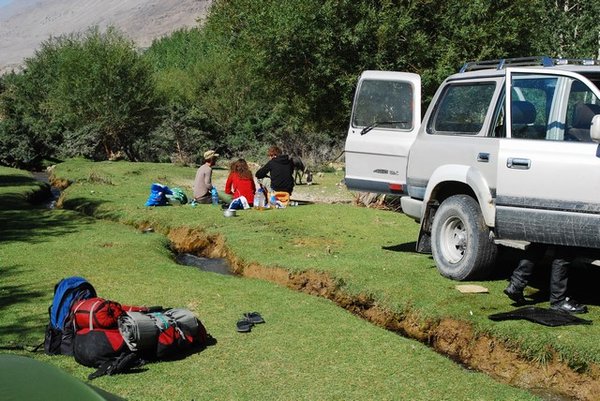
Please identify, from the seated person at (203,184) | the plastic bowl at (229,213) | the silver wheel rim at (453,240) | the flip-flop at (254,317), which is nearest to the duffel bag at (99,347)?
the flip-flop at (254,317)

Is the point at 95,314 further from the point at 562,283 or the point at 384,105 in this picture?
the point at 384,105

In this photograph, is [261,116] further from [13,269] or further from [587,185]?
[587,185]

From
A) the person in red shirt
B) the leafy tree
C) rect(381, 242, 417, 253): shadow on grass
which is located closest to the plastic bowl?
the person in red shirt

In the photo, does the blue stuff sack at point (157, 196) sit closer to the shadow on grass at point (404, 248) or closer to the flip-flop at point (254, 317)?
the shadow on grass at point (404, 248)

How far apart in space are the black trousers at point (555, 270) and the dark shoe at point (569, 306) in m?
0.04

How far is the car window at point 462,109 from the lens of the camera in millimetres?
9203

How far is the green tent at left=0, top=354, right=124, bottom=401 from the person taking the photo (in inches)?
127

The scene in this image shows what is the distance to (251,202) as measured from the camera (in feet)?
57.8

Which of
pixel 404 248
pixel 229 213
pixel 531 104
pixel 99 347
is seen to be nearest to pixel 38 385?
pixel 99 347

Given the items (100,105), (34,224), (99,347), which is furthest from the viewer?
(100,105)

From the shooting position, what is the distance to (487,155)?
28.5 feet

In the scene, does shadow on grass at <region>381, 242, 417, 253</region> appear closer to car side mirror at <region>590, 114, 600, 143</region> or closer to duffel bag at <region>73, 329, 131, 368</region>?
car side mirror at <region>590, 114, 600, 143</region>

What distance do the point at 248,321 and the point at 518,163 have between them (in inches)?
143

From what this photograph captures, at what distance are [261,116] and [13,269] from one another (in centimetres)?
3450
